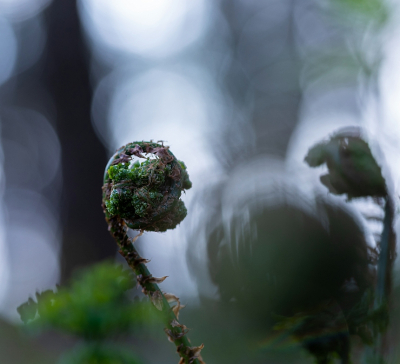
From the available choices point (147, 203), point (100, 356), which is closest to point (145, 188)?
point (147, 203)

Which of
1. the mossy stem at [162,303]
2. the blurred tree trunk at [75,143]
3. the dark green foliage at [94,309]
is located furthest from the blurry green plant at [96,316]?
the blurred tree trunk at [75,143]

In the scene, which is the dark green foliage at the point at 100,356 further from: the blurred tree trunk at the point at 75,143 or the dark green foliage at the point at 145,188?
the blurred tree trunk at the point at 75,143

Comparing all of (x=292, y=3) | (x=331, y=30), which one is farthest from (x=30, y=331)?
(x=292, y=3)

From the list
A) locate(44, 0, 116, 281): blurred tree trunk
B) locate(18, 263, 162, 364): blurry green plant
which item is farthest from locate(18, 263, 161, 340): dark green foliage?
locate(44, 0, 116, 281): blurred tree trunk

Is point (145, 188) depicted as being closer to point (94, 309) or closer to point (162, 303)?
point (162, 303)

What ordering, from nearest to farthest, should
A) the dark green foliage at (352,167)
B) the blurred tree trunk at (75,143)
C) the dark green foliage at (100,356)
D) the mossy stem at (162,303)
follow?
1. the mossy stem at (162,303)
2. the dark green foliage at (352,167)
3. the dark green foliage at (100,356)
4. the blurred tree trunk at (75,143)

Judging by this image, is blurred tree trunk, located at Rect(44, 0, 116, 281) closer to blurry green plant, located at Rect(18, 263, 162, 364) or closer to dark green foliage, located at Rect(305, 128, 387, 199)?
blurry green plant, located at Rect(18, 263, 162, 364)
